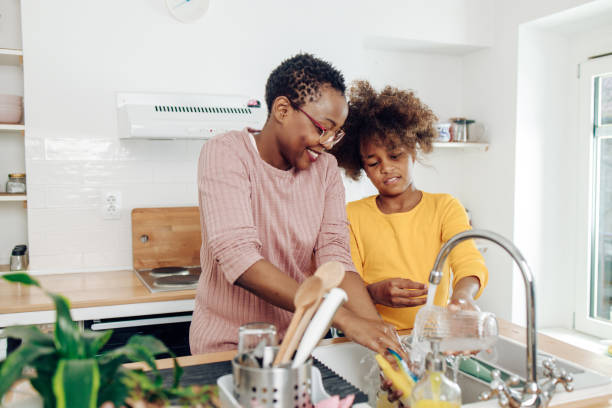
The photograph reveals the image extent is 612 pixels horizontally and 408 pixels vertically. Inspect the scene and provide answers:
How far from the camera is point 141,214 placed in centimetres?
274

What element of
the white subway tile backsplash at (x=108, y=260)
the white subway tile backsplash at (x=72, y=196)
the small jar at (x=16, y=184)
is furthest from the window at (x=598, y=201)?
the small jar at (x=16, y=184)

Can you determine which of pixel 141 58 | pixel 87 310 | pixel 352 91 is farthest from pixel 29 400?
pixel 141 58

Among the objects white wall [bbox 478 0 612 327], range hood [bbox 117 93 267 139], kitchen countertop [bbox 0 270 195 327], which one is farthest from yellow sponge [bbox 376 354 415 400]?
white wall [bbox 478 0 612 327]

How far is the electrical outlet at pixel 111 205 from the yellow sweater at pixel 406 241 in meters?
1.54

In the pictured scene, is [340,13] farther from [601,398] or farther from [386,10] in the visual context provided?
[601,398]

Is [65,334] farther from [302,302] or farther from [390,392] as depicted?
[390,392]

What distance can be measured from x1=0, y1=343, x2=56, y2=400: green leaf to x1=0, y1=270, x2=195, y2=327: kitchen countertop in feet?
4.95

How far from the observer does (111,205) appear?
108 inches

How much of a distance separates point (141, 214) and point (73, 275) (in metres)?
0.45

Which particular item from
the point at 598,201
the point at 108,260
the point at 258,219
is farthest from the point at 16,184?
the point at 598,201

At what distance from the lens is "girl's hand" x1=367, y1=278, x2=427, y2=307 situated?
135cm

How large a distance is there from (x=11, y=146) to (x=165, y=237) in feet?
3.04

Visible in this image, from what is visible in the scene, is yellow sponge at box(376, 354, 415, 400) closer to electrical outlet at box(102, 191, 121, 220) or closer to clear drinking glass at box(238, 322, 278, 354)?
clear drinking glass at box(238, 322, 278, 354)

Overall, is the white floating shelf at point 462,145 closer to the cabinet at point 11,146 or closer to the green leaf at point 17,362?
the cabinet at point 11,146
